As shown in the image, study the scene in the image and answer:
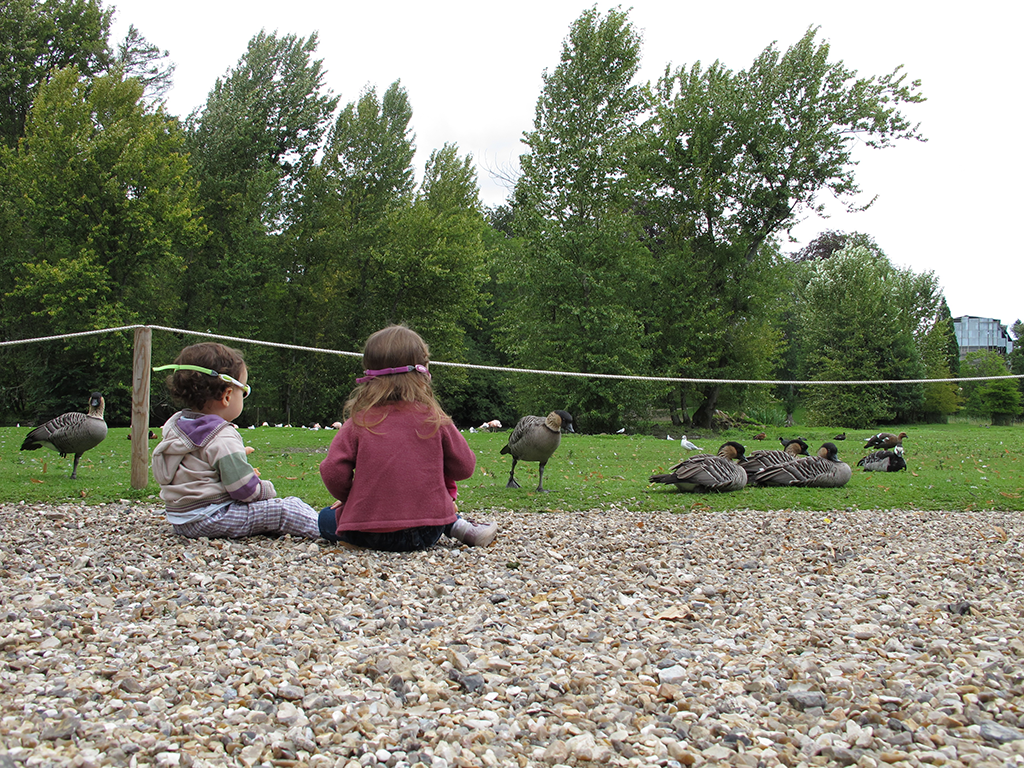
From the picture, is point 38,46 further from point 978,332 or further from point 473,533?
point 978,332

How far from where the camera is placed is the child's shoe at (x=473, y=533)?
17.0 feet

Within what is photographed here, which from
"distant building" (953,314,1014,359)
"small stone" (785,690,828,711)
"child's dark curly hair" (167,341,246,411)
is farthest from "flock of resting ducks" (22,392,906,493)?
"distant building" (953,314,1014,359)

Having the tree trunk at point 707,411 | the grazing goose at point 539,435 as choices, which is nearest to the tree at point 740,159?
the tree trunk at point 707,411

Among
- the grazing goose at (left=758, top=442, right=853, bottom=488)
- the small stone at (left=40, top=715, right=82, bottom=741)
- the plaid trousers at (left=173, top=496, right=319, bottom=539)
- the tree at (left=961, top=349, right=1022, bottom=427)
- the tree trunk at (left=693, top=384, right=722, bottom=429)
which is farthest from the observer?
the tree at (left=961, top=349, right=1022, bottom=427)

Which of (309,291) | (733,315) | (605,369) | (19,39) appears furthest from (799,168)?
(19,39)

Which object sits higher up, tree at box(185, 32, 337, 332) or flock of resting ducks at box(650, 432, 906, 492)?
tree at box(185, 32, 337, 332)

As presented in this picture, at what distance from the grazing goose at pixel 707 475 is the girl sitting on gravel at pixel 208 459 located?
4.98m

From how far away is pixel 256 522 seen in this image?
5090 mm

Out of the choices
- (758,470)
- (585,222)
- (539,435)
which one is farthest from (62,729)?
(585,222)

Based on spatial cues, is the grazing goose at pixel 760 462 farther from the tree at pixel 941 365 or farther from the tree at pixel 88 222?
the tree at pixel 941 365

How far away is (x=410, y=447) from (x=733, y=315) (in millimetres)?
25005

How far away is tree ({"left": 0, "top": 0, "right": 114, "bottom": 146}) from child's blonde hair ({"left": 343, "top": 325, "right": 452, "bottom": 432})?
3098 cm

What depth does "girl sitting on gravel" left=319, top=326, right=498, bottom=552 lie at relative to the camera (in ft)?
15.5

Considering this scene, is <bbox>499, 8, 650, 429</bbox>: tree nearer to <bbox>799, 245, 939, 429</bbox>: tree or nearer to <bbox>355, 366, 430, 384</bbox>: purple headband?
<bbox>799, 245, 939, 429</bbox>: tree
